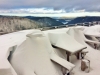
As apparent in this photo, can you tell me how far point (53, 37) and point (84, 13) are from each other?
771cm

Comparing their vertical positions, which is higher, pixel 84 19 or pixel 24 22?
pixel 24 22

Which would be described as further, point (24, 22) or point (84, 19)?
point (84, 19)

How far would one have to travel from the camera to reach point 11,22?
7.73 meters

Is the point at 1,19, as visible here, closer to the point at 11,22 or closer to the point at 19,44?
the point at 11,22

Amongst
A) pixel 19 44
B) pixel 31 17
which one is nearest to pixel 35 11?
pixel 31 17

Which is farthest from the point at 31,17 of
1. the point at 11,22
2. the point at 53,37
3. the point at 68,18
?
the point at 53,37

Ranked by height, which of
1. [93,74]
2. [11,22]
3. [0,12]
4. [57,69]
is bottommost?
[93,74]

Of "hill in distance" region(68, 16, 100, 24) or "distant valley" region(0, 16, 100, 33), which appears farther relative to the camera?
"hill in distance" region(68, 16, 100, 24)

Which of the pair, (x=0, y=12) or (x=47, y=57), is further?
(x=0, y=12)

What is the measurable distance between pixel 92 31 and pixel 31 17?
402 cm

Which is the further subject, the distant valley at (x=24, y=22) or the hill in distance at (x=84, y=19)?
the hill in distance at (x=84, y=19)

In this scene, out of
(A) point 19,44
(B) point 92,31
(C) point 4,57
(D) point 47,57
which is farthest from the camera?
(B) point 92,31

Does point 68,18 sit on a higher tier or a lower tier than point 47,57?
higher

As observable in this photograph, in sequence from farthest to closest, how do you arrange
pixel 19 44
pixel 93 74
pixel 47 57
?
pixel 93 74, pixel 47 57, pixel 19 44
